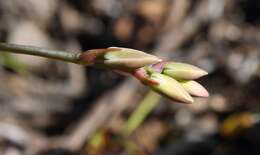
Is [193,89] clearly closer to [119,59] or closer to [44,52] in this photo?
[119,59]

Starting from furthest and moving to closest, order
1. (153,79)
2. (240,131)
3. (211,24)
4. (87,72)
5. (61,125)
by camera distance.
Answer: (211,24)
(87,72)
(61,125)
(240,131)
(153,79)

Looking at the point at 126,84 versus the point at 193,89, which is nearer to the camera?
Result: the point at 193,89

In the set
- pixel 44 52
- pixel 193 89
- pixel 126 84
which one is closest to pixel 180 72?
pixel 193 89

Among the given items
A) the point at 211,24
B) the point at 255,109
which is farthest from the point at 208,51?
the point at 255,109

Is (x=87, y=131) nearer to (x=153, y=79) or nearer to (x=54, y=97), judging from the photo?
(x=54, y=97)

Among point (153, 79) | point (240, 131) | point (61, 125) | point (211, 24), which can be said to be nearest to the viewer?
point (153, 79)

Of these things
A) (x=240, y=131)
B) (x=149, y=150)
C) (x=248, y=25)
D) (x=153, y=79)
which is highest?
(x=153, y=79)

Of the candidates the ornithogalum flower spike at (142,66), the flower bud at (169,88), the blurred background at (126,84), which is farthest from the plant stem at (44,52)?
the blurred background at (126,84)

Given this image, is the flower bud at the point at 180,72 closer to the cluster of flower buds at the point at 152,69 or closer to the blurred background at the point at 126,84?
the cluster of flower buds at the point at 152,69
